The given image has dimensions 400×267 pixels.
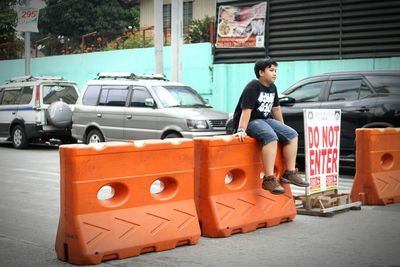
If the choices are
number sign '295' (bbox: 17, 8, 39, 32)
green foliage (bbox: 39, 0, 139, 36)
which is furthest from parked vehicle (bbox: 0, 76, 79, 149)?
green foliage (bbox: 39, 0, 139, 36)

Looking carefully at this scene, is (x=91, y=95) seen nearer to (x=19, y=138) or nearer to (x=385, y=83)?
(x=19, y=138)

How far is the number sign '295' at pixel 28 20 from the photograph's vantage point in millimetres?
24938

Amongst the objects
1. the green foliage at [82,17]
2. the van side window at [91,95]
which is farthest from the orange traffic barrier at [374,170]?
the green foliage at [82,17]

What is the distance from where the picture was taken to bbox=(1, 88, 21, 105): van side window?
63.8ft

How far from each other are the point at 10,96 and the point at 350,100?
37.0 ft

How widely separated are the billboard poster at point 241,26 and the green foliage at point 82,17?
15.0 m

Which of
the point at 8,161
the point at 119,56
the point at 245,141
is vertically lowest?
the point at 8,161

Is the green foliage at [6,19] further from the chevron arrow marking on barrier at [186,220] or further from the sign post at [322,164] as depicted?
the chevron arrow marking on barrier at [186,220]

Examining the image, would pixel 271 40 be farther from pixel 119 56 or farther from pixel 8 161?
pixel 8 161

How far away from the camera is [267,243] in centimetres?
689

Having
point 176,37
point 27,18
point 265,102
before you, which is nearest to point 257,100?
point 265,102

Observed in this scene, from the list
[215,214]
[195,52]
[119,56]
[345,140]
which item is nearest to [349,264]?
[215,214]

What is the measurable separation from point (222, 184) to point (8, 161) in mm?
9570

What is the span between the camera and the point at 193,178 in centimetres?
709
